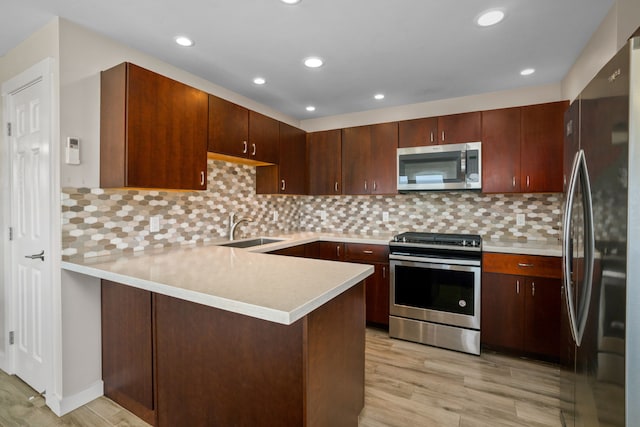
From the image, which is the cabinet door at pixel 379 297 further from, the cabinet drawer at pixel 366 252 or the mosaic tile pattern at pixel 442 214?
the mosaic tile pattern at pixel 442 214

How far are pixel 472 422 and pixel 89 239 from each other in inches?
105

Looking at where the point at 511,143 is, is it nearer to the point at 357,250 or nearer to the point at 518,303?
the point at 518,303

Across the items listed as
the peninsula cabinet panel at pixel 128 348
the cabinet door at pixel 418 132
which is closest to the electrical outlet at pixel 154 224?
the peninsula cabinet panel at pixel 128 348

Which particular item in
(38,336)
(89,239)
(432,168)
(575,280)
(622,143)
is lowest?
(38,336)

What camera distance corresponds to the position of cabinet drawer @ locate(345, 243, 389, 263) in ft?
10.2

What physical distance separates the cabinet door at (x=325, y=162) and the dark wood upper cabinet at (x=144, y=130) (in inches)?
69.0

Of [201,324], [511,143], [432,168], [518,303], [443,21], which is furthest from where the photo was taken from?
[432,168]

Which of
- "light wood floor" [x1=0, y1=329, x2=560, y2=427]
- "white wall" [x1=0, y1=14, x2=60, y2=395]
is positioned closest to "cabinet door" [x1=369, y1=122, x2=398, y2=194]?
"light wood floor" [x1=0, y1=329, x2=560, y2=427]

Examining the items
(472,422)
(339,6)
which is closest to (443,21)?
(339,6)

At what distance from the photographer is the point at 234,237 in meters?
3.17

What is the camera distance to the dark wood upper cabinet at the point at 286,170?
3406 mm

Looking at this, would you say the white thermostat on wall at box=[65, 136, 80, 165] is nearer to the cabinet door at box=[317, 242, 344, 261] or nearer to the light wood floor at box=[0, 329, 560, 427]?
the light wood floor at box=[0, 329, 560, 427]

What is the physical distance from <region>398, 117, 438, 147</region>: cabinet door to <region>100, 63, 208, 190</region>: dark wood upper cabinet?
2.10 m

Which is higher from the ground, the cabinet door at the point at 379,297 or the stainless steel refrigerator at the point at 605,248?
the stainless steel refrigerator at the point at 605,248
